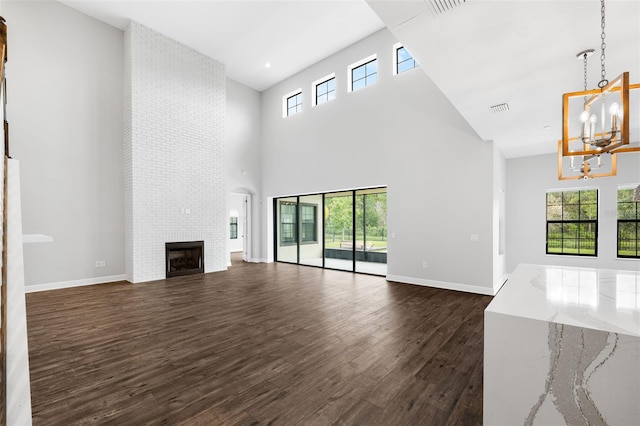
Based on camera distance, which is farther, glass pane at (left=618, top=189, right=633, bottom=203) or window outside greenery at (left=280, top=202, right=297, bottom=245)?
window outside greenery at (left=280, top=202, right=297, bottom=245)

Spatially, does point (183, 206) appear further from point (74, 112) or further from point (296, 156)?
point (296, 156)

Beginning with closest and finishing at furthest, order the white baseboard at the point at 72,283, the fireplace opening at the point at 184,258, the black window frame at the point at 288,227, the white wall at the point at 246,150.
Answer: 1. the white baseboard at the point at 72,283
2. the fireplace opening at the point at 184,258
3. the white wall at the point at 246,150
4. the black window frame at the point at 288,227

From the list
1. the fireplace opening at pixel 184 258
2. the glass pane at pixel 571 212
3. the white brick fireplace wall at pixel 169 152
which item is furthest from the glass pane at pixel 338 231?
the glass pane at pixel 571 212

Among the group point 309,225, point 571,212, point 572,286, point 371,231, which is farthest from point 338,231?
point 572,286

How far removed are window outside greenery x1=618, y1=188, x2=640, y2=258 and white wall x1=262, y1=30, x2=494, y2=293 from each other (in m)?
2.85

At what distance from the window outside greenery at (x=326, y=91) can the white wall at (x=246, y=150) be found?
2.49 metres

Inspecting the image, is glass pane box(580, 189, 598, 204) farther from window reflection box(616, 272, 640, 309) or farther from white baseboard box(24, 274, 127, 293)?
white baseboard box(24, 274, 127, 293)

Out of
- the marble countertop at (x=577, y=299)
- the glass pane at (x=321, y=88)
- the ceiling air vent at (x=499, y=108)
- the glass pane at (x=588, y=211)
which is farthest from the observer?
the glass pane at (x=321, y=88)

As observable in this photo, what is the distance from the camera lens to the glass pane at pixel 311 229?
8.41m

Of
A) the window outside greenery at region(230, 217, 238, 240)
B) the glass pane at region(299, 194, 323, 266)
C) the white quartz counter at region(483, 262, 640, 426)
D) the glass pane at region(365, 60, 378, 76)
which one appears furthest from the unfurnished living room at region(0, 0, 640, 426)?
the window outside greenery at region(230, 217, 238, 240)

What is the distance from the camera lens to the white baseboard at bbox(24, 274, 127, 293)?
5.45 meters

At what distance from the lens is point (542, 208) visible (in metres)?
6.56

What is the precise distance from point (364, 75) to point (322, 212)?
3.75 metres

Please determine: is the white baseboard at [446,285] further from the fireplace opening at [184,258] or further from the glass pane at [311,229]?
the fireplace opening at [184,258]
